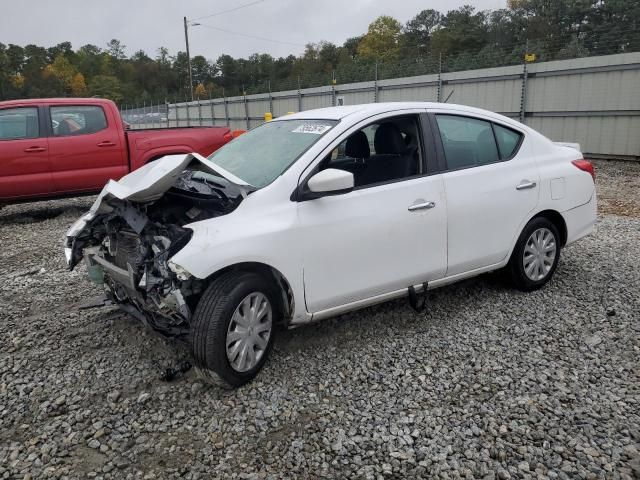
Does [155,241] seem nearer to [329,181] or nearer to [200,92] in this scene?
[329,181]

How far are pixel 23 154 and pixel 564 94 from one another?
39.1 ft

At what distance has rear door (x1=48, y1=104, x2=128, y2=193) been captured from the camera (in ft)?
26.2

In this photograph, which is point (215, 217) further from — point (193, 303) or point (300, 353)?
point (300, 353)

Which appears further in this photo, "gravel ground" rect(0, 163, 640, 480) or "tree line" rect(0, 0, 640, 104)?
"tree line" rect(0, 0, 640, 104)

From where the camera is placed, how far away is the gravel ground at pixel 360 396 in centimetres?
259

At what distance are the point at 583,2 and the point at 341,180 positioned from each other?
83.8 ft

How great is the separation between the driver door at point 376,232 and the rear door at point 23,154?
18.9 feet

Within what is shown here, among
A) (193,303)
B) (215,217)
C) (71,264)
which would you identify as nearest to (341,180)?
(215,217)

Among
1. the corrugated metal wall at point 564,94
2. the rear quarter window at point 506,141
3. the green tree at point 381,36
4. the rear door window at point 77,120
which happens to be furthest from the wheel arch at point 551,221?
the green tree at point 381,36

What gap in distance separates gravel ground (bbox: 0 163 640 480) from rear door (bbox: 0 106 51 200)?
150 inches

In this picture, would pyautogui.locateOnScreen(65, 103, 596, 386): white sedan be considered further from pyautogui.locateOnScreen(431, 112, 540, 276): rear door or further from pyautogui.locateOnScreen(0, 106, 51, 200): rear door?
pyautogui.locateOnScreen(0, 106, 51, 200): rear door

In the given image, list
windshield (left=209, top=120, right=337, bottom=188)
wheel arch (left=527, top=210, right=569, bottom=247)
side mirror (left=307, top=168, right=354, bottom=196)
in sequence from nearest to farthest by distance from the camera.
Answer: side mirror (left=307, top=168, right=354, bottom=196)
windshield (left=209, top=120, right=337, bottom=188)
wheel arch (left=527, top=210, right=569, bottom=247)

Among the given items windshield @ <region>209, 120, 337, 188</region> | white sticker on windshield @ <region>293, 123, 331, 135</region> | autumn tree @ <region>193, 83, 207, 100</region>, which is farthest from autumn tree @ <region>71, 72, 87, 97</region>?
white sticker on windshield @ <region>293, 123, 331, 135</region>

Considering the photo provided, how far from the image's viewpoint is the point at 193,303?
10.5ft
